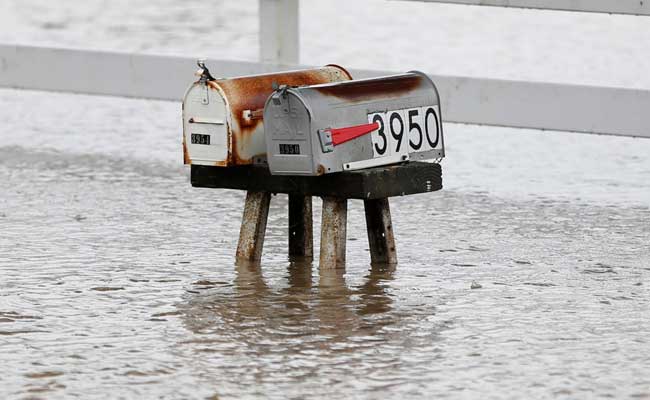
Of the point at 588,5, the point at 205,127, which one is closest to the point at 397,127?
the point at 205,127

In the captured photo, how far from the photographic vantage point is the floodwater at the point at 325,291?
639 centimetres

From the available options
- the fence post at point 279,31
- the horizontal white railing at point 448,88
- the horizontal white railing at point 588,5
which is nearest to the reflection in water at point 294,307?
the horizontal white railing at point 448,88

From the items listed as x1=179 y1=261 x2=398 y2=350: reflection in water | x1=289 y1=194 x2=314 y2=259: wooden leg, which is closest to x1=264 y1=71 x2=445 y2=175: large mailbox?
x1=179 y1=261 x2=398 y2=350: reflection in water

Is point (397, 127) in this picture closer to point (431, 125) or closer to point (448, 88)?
point (431, 125)

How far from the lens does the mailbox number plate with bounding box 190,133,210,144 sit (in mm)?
8227

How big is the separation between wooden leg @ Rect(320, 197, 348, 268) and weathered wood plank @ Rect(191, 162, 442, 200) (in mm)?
89

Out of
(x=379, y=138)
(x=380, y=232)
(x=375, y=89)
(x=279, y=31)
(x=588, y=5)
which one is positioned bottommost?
(x=380, y=232)

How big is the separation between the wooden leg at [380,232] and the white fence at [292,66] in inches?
Answer: 121

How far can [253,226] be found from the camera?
852cm

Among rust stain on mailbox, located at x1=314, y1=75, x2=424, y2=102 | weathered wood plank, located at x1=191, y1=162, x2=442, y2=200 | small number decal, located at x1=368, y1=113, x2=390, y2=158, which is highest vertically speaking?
rust stain on mailbox, located at x1=314, y1=75, x2=424, y2=102

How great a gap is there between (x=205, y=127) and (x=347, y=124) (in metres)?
0.74

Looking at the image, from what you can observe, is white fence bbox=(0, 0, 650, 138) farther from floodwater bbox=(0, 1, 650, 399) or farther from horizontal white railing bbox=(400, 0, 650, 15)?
floodwater bbox=(0, 1, 650, 399)

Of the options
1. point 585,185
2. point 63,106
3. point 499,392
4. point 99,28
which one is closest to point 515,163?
point 585,185

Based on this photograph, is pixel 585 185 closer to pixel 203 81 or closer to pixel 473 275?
pixel 473 275
